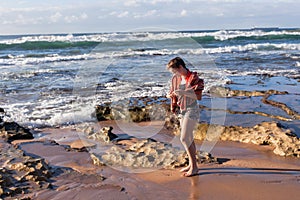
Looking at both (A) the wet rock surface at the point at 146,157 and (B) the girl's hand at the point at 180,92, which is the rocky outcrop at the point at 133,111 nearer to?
(A) the wet rock surface at the point at 146,157

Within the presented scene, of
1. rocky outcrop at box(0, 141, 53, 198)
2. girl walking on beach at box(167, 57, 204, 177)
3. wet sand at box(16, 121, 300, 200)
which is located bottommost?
wet sand at box(16, 121, 300, 200)

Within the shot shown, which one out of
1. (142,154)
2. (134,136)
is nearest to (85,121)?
(134,136)

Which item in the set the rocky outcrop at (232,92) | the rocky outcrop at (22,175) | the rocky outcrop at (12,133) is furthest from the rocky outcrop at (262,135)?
the rocky outcrop at (232,92)

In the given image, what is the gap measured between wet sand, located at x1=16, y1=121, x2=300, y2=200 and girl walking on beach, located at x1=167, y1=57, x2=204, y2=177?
0.27 metres

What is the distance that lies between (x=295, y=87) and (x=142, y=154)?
6.80 metres

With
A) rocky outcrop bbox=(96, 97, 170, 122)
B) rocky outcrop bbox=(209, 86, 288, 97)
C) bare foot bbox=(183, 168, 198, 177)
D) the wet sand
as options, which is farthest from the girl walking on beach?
rocky outcrop bbox=(209, 86, 288, 97)

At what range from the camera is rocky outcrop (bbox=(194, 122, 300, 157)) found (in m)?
4.96

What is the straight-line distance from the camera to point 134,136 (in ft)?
20.2

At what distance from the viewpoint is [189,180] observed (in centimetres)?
416

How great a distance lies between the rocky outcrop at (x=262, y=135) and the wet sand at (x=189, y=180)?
5.6 inches

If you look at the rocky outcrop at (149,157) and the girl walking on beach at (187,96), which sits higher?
the girl walking on beach at (187,96)

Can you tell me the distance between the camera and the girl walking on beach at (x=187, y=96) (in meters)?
4.10

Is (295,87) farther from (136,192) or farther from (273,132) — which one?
(136,192)

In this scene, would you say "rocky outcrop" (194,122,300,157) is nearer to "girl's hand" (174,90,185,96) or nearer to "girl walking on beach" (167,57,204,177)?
"girl walking on beach" (167,57,204,177)
